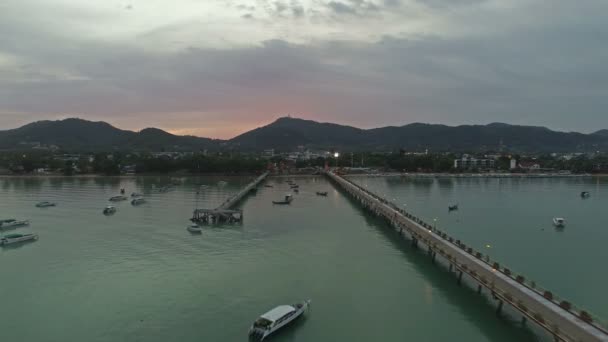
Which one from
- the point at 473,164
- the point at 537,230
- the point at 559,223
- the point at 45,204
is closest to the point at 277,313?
the point at 537,230

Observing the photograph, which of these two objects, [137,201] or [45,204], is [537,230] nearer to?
[137,201]

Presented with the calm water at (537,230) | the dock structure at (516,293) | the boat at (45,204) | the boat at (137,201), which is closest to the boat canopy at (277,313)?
the dock structure at (516,293)

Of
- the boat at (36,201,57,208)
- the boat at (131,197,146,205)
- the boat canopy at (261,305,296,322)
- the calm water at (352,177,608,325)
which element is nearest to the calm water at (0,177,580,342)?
the calm water at (352,177,608,325)

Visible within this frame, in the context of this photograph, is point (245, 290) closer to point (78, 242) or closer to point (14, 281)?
point (14, 281)

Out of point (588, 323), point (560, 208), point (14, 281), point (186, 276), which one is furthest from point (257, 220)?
point (560, 208)

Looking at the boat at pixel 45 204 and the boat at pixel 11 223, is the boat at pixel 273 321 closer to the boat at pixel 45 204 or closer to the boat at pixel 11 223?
the boat at pixel 11 223

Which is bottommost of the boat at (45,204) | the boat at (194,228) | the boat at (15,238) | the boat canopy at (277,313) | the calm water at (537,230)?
the calm water at (537,230)

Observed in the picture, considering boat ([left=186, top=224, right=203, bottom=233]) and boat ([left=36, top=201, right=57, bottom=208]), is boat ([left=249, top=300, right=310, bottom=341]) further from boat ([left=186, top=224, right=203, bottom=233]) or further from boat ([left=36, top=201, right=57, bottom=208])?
boat ([left=36, top=201, right=57, bottom=208])
